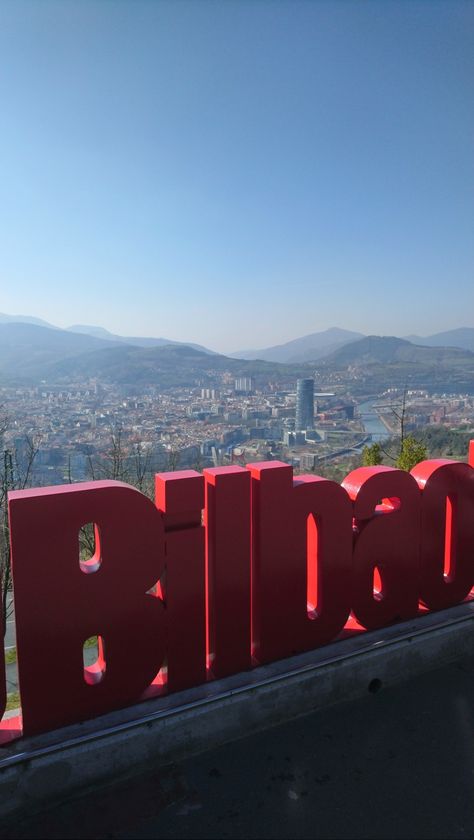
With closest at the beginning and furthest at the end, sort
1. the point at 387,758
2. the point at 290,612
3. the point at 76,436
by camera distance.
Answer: the point at 387,758 < the point at 290,612 < the point at 76,436

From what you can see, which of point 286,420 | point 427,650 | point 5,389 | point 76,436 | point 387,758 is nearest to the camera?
point 387,758

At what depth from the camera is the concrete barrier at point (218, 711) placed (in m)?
3.11

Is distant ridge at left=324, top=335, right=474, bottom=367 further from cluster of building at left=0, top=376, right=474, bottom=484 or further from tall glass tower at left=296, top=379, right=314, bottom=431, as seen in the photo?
tall glass tower at left=296, top=379, right=314, bottom=431

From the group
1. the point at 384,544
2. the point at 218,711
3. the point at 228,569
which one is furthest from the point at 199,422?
the point at 218,711

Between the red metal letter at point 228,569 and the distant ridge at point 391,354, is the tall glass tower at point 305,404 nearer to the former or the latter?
the distant ridge at point 391,354

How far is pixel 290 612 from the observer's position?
14.2ft

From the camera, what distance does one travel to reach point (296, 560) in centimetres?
432

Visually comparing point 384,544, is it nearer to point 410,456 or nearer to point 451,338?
point 410,456

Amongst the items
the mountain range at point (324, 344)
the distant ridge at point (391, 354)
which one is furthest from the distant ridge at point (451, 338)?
the distant ridge at point (391, 354)

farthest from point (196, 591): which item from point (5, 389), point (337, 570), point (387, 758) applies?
point (5, 389)

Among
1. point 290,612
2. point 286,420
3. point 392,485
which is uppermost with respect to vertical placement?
point 392,485

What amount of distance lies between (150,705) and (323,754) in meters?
1.38

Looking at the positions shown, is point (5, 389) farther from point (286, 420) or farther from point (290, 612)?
point (290, 612)

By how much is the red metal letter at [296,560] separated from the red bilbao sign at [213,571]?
0.01m
